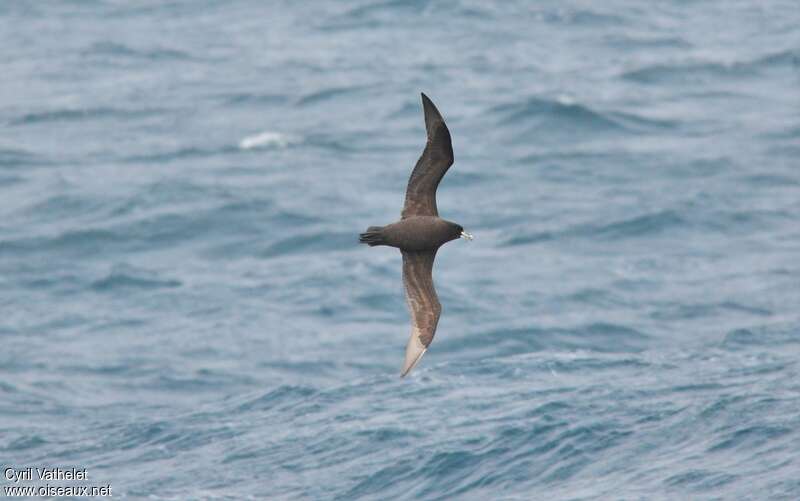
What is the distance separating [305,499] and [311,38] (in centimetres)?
2841

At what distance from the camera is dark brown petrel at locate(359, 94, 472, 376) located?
17.5 metres

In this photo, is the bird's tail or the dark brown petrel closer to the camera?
the bird's tail

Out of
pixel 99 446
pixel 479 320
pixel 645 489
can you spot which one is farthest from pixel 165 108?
pixel 645 489

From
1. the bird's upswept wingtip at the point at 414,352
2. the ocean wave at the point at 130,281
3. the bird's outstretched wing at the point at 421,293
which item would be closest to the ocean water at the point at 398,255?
the ocean wave at the point at 130,281

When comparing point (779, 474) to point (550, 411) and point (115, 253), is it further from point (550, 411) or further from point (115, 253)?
point (115, 253)

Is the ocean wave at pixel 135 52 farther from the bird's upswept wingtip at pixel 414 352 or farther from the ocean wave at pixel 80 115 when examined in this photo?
the bird's upswept wingtip at pixel 414 352

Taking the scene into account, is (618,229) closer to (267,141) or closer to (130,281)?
(130,281)

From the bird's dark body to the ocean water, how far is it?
4863 mm

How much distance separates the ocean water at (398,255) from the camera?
921 inches

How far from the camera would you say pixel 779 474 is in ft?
67.8

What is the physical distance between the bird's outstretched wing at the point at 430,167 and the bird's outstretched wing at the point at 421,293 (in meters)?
0.51

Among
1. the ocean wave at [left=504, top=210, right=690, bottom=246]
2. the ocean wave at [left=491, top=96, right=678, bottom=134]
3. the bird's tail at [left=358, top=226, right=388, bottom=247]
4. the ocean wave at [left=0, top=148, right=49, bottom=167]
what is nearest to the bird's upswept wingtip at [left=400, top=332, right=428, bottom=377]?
the bird's tail at [left=358, top=226, right=388, bottom=247]

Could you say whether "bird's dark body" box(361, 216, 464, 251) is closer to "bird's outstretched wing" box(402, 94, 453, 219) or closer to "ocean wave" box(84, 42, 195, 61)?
"bird's outstretched wing" box(402, 94, 453, 219)

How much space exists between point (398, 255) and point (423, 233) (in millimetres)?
15677
